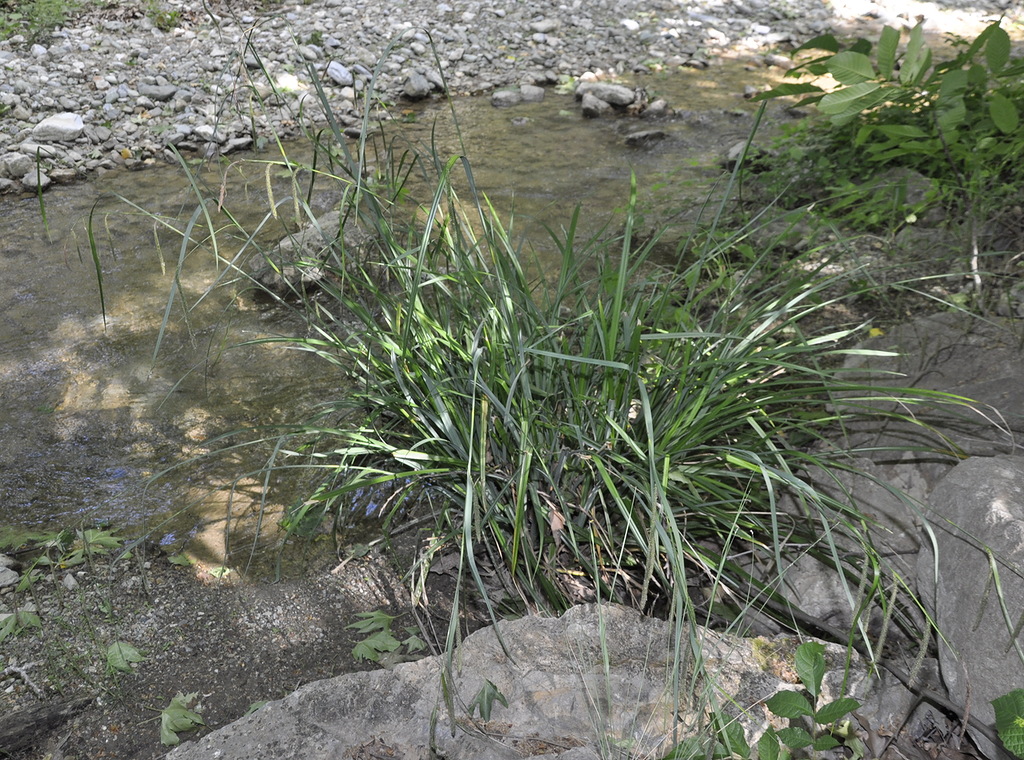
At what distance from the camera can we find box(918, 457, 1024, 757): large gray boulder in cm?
145

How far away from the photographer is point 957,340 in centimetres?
233

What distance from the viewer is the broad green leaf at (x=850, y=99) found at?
Result: 2.53 m

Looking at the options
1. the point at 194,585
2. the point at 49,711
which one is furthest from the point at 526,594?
the point at 49,711

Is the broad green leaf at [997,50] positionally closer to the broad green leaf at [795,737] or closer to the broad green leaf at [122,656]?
the broad green leaf at [795,737]

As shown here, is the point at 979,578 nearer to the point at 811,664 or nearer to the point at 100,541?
the point at 811,664

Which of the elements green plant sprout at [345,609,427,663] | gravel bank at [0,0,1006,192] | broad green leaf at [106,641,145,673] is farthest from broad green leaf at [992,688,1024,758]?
gravel bank at [0,0,1006,192]

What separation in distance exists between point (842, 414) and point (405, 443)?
1.29 metres

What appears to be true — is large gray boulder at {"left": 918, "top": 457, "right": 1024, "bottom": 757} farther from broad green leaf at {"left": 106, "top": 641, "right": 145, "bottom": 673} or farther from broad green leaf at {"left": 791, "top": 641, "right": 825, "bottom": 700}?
broad green leaf at {"left": 106, "top": 641, "right": 145, "bottom": 673}

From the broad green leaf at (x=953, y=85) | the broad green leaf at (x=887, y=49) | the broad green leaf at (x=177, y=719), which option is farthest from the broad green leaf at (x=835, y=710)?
the broad green leaf at (x=953, y=85)

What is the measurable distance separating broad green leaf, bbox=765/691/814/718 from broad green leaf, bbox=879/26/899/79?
211 cm

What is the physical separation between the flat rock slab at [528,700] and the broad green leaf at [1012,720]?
11.6 inches

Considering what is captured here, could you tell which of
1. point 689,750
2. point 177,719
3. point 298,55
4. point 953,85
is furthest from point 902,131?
point 298,55

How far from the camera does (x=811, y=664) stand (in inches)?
54.8

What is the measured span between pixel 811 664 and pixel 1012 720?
31 centimetres
